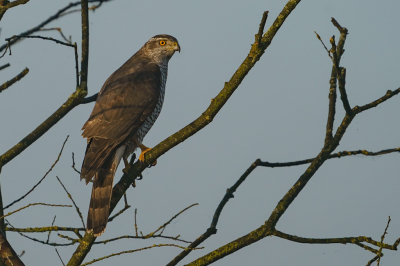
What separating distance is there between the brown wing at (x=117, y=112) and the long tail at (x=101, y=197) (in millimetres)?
166

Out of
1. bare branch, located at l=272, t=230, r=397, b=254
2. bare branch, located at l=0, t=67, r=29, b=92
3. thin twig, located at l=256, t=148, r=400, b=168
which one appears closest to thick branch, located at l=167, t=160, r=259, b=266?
thin twig, located at l=256, t=148, r=400, b=168

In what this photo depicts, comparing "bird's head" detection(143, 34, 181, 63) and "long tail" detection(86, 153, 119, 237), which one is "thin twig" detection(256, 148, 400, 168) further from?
"bird's head" detection(143, 34, 181, 63)

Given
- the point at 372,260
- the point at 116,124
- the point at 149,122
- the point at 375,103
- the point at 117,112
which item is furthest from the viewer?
the point at 149,122

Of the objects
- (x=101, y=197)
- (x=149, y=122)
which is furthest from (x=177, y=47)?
(x=101, y=197)

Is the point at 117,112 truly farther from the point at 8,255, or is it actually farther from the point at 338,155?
the point at 338,155

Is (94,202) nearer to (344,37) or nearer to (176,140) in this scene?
(176,140)

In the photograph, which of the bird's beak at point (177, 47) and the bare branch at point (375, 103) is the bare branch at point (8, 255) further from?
the bird's beak at point (177, 47)

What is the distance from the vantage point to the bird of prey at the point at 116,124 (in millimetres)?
4277

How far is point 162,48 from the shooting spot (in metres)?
6.60

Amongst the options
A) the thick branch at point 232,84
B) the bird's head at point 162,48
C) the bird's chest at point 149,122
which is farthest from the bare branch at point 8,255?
the bird's head at point 162,48

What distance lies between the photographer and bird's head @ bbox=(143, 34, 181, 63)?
6559 millimetres

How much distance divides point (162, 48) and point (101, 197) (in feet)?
9.96

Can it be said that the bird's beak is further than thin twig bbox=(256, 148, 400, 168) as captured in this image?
Yes

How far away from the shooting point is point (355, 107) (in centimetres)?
355
